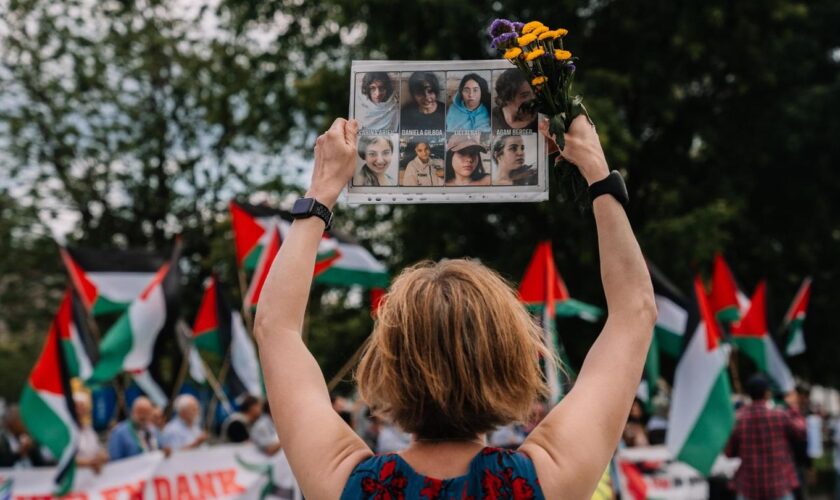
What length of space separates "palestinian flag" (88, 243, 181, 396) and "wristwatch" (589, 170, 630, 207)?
29.7 ft

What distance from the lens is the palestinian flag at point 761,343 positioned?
1252 centimetres

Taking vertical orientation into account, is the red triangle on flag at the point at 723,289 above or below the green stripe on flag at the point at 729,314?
above

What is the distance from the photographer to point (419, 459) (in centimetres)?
178

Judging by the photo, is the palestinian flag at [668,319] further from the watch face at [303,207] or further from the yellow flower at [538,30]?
the watch face at [303,207]

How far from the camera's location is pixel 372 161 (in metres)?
2.31

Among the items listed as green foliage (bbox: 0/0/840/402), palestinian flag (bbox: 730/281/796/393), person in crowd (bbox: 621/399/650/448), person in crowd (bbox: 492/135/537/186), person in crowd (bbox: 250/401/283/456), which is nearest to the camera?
person in crowd (bbox: 492/135/537/186)

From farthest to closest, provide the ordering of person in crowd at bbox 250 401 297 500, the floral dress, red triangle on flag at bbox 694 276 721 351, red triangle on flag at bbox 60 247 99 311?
red triangle on flag at bbox 60 247 99 311 → person in crowd at bbox 250 401 297 500 → red triangle on flag at bbox 694 276 721 351 → the floral dress

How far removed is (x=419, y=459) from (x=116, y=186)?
84.6 feet

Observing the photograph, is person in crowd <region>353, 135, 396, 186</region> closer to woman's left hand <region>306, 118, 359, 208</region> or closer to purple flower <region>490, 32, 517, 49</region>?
woman's left hand <region>306, 118, 359, 208</region>

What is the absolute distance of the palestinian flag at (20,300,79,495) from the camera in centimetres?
866

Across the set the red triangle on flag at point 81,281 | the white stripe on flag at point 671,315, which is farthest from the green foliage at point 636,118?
the red triangle on flag at point 81,281

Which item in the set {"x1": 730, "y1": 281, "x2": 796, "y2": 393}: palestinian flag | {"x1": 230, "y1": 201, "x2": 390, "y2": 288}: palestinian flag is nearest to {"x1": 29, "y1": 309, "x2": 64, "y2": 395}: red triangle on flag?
{"x1": 230, "y1": 201, "x2": 390, "y2": 288}: palestinian flag

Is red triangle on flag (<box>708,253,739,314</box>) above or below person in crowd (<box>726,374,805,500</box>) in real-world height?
above

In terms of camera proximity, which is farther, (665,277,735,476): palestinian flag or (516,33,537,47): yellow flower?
(665,277,735,476): palestinian flag
